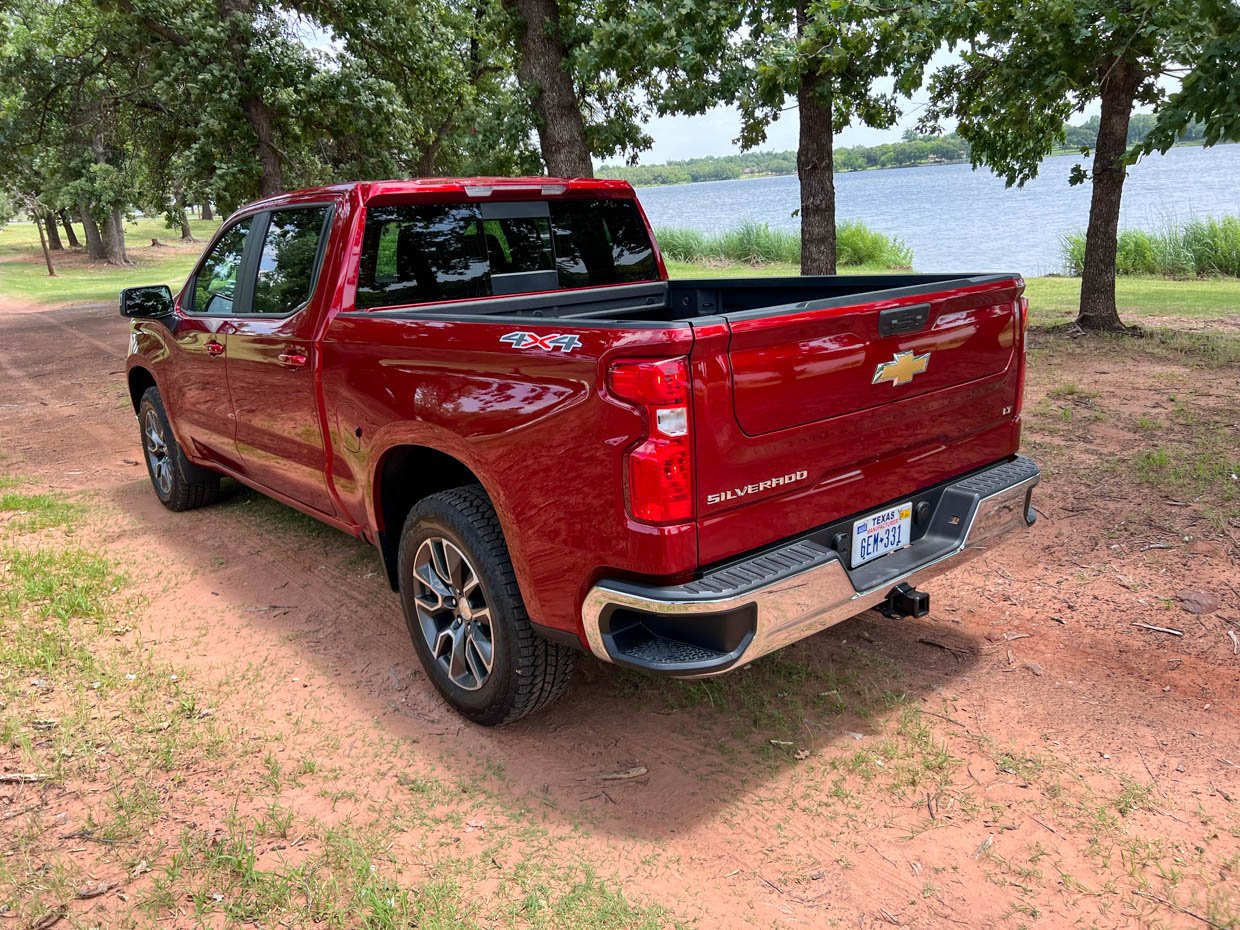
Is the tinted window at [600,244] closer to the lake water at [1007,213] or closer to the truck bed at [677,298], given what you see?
the truck bed at [677,298]

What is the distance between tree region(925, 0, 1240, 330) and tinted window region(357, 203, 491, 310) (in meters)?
3.86

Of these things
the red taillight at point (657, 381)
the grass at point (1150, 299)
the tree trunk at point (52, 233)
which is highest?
the tree trunk at point (52, 233)

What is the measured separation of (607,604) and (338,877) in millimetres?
1149

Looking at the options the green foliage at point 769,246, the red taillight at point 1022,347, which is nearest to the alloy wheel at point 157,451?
the red taillight at point 1022,347

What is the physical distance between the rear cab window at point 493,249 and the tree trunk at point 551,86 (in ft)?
19.4

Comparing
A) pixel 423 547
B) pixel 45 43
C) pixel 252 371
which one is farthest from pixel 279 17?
pixel 423 547

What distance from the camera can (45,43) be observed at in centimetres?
1955

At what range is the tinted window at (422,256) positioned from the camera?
4023mm

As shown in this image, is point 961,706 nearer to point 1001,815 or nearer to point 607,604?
point 1001,815

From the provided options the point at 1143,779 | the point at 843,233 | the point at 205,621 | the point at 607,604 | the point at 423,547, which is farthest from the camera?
the point at 843,233

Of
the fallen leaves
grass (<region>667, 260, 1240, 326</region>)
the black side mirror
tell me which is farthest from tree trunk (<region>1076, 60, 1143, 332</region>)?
the black side mirror

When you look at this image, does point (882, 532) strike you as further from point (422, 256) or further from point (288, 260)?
point (288, 260)

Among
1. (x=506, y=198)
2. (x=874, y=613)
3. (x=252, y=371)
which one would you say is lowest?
(x=874, y=613)

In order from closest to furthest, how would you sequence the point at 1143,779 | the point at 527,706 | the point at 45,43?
the point at 1143,779, the point at 527,706, the point at 45,43
